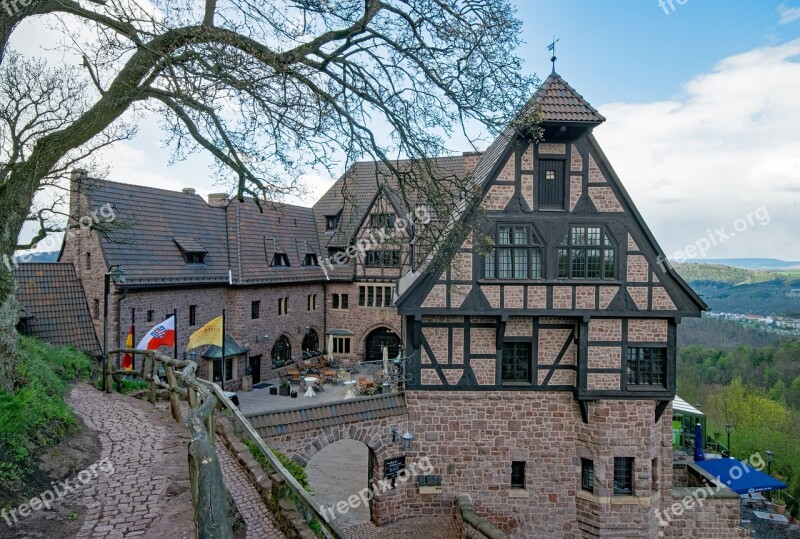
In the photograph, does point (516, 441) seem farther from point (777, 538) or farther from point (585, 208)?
point (777, 538)

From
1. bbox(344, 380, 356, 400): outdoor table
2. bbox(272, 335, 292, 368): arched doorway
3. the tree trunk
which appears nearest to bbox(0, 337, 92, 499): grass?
the tree trunk

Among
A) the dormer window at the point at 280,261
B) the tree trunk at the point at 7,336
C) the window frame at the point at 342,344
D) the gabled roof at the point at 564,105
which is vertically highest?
the gabled roof at the point at 564,105

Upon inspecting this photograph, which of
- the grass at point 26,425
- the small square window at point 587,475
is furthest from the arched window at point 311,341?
the grass at point 26,425

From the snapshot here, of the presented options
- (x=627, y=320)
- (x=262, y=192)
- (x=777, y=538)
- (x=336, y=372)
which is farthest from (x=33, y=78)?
(x=777, y=538)

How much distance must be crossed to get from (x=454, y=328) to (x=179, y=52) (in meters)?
8.50

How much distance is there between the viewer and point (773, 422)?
112 feet

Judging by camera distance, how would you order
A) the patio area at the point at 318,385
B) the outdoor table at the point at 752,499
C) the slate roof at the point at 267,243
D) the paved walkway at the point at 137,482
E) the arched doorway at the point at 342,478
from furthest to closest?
the slate roof at the point at 267,243
the patio area at the point at 318,385
the outdoor table at the point at 752,499
the arched doorway at the point at 342,478
the paved walkway at the point at 137,482

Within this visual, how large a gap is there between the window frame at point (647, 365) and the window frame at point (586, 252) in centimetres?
190

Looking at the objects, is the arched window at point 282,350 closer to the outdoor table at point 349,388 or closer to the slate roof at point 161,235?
the outdoor table at point 349,388

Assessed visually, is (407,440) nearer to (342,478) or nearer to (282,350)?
(342,478)

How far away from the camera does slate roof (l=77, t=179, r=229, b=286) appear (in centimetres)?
1738

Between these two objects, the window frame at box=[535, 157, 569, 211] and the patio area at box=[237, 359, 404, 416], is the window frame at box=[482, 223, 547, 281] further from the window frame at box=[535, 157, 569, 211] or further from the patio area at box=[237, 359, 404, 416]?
the patio area at box=[237, 359, 404, 416]

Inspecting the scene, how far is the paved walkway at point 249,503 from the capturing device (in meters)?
4.55

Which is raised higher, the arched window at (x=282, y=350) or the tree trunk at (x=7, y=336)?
the tree trunk at (x=7, y=336)
